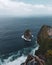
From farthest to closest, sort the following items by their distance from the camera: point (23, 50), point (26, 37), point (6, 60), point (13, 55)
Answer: point (26, 37) → point (23, 50) → point (13, 55) → point (6, 60)

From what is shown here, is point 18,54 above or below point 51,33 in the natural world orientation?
below

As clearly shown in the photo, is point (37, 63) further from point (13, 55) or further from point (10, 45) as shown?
point (10, 45)

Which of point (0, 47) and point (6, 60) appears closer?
point (6, 60)

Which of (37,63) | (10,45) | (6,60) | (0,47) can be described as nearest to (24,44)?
(10,45)

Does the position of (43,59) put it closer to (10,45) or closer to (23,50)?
(23,50)

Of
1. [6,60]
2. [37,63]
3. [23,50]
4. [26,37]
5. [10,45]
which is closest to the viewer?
[37,63]

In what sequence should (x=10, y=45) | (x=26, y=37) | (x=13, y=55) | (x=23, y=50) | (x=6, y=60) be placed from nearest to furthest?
(x=6, y=60) < (x=13, y=55) < (x=23, y=50) < (x=10, y=45) < (x=26, y=37)

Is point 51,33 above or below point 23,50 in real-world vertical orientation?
above

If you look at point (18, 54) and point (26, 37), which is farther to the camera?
point (26, 37)

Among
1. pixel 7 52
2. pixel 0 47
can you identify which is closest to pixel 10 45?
pixel 0 47
